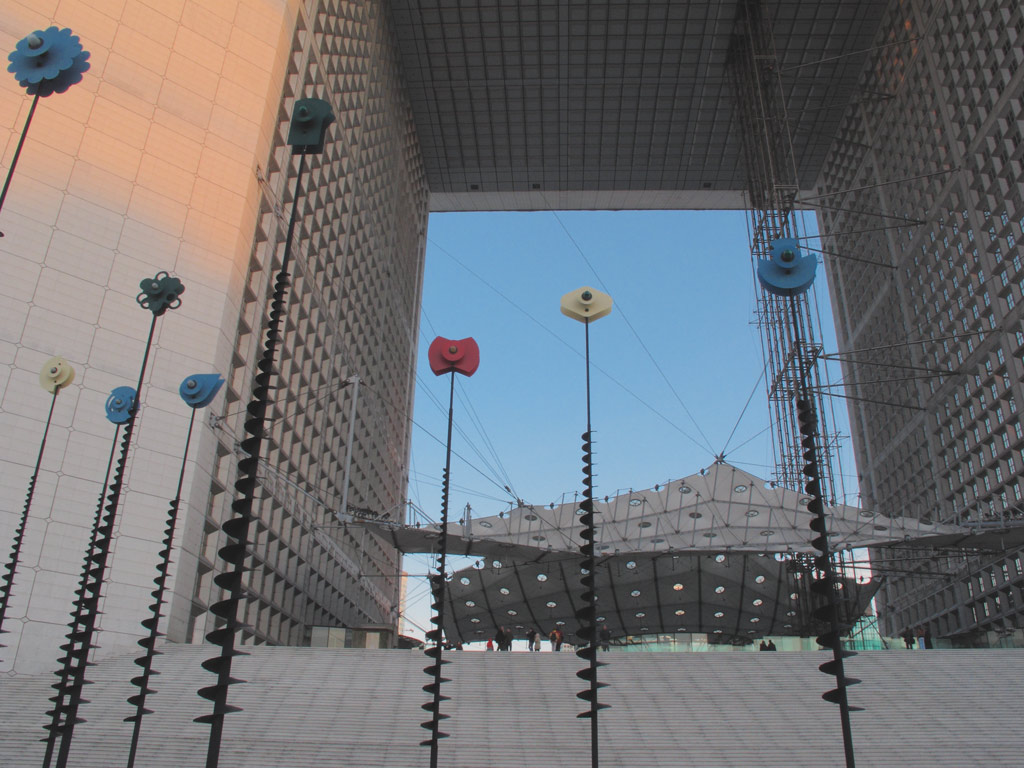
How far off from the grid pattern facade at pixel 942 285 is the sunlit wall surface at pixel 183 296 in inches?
895

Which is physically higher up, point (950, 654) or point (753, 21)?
point (753, 21)

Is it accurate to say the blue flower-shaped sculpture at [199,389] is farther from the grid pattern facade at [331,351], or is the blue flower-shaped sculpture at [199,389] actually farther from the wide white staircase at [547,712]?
the grid pattern facade at [331,351]

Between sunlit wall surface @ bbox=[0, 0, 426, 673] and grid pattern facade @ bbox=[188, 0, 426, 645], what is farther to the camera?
grid pattern facade @ bbox=[188, 0, 426, 645]

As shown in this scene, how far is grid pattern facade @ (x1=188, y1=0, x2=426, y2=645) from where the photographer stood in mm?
27453

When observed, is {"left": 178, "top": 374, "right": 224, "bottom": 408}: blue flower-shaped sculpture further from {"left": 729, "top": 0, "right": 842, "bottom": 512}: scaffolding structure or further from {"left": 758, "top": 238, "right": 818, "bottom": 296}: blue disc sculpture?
{"left": 729, "top": 0, "right": 842, "bottom": 512}: scaffolding structure

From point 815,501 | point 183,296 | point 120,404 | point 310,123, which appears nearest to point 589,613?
point 815,501

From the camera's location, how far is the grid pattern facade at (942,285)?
33.7 m

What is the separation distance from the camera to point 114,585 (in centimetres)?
2114

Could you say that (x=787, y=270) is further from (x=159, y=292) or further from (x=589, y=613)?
(x=159, y=292)

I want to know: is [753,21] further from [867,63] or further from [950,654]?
[950,654]

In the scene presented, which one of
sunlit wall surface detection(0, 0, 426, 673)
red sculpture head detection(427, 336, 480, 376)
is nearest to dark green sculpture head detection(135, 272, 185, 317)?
red sculpture head detection(427, 336, 480, 376)

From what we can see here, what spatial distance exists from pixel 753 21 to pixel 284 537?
31.7 meters

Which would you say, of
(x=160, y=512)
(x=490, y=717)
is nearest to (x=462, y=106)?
(x=160, y=512)

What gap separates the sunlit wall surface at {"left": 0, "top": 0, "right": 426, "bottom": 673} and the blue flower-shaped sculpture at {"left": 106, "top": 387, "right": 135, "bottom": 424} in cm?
887
